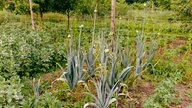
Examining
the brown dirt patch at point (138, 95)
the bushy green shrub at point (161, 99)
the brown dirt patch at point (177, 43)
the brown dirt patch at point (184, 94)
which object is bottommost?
the brown dirt patch at point (184, 94)

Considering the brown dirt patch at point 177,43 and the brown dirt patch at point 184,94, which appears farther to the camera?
the brown dirt patch at point 177,43

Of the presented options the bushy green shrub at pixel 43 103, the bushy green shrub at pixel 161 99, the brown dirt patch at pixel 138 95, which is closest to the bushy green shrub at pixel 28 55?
the bushy green shrub at pixel 43 103

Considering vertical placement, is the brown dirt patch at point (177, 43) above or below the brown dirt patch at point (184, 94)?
above

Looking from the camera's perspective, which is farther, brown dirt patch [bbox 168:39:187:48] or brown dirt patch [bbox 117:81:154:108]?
brown dirt patch [bbox 168:39:187:48]

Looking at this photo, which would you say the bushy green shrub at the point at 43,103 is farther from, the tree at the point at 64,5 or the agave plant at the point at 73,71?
the tree at the point at 64,5

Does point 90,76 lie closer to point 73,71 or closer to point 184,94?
point 73,71

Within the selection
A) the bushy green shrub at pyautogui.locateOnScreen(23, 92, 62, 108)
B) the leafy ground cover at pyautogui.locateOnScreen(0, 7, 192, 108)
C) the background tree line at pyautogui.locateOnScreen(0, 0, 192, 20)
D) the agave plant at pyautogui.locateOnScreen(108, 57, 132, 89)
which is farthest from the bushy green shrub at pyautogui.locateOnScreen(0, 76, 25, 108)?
the background tree line at pyautogui.locateOnScreen(0, 0, 192, 20)

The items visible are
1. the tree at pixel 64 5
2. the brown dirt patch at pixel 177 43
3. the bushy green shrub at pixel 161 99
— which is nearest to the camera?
the bushy green shrub at pixel 161 99

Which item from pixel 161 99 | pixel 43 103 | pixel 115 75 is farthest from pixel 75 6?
pixel 43 103

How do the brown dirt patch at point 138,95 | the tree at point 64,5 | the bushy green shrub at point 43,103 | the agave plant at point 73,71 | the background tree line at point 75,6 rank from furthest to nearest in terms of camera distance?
the tree at point 64,5 → the background tree line at point 75,6 → the agave plant at point 73,71 → the brown dirt patch at point 138,95 → the bushy green shrub at point 43,103

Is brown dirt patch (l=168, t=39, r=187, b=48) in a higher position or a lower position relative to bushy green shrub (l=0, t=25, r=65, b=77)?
lower

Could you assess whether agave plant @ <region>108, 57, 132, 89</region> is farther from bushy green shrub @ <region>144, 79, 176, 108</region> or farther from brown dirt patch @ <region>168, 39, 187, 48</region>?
brown dirt patch @ <region>168, 39, 187, 48</region>

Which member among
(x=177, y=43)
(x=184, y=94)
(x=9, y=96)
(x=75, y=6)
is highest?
(x=75, y=6)

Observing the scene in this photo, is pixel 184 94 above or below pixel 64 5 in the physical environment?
below
